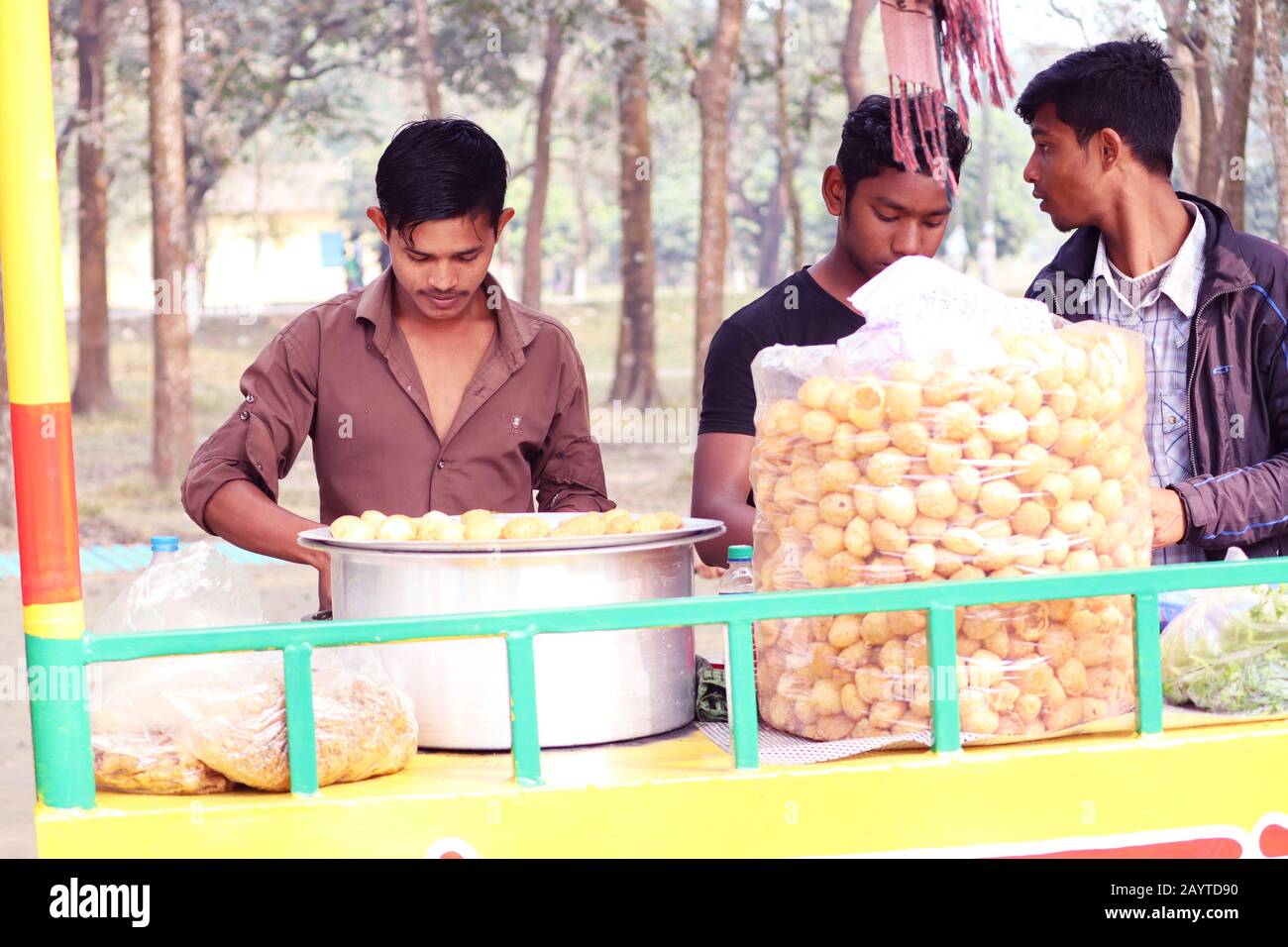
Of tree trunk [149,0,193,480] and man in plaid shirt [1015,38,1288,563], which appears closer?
man in plaid shirt [1015,38,1288,563]

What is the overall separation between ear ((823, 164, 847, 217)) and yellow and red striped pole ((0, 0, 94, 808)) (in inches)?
71.7

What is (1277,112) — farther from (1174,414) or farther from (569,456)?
(569,456)

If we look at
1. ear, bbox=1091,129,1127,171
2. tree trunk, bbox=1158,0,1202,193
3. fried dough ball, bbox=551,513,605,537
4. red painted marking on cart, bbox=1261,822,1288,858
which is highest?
tree trunk, bbox=1158,0,1202,193

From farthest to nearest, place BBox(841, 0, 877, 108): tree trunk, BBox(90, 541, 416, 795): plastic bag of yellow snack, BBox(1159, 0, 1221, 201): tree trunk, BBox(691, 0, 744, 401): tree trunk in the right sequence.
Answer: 1. BBox(841, 0, 877, 108): tree trunk
2. BBox(691, 0, 744, 401): tree trunk
3. BBox(1159, 0, 1221, 201): tree trunk
4. BBox(90, 541, 416, 795): plastic bag of yellow snack

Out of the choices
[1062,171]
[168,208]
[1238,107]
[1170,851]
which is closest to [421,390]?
[1062,171]

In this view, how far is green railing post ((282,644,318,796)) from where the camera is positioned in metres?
1.79

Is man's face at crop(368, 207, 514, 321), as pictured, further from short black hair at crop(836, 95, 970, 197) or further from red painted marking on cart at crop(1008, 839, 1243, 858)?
red painted marking on cart at crop(1008, 839, 1243, 858)

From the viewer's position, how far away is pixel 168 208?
1191 centimetres

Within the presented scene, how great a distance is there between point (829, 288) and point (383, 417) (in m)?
1.02

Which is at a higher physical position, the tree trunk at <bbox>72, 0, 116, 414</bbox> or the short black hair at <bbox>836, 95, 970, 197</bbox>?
the tree trunk at <bbox>72, 0, 116, 414</bbox>

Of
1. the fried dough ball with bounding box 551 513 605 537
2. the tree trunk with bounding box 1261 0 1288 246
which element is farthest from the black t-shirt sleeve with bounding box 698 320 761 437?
the tree trunk with bounding box 1261 0 1288 246

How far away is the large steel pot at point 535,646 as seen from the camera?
77.8 inches
